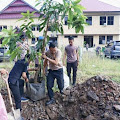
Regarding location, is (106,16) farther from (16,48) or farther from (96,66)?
(16,48)

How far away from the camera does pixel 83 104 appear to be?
162 inches

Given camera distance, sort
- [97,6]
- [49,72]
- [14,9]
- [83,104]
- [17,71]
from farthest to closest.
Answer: [14,9] < [97,6] < [49,72] < [83,104] < [17,71]

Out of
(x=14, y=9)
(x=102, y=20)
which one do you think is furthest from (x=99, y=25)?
(x=14, y=9)

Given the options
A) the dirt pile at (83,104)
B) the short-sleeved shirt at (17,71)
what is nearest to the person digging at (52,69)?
the dirt pile at (83,104)

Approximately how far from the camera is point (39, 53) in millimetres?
3873

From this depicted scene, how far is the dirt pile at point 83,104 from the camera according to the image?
3.89 meters

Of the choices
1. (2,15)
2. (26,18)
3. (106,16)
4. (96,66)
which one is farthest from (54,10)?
(2,15)

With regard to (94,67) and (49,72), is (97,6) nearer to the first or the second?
(94,67)

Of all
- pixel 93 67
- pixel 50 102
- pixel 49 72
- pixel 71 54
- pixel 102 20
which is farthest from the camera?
pixel 102 20

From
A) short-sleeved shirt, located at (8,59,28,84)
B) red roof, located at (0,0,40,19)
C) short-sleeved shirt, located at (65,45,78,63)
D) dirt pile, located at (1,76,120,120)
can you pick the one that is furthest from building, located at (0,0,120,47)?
short-sleeved shirt, located at (8,59,28,84)

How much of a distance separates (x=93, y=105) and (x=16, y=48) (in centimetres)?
195

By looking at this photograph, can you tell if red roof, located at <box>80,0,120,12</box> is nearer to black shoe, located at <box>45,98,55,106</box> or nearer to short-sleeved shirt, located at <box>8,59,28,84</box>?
black shoe, located at <box>45,98,55,106</box>

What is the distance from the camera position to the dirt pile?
12.8ft

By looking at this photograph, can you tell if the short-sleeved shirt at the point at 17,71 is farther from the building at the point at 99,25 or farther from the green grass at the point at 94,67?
the building at the point at 99,25
